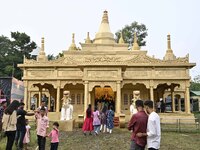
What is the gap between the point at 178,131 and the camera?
56.0 feet

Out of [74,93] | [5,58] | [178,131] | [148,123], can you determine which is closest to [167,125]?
[178,131]

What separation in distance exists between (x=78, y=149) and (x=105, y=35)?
2387 cm

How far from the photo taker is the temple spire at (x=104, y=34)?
1314 inches

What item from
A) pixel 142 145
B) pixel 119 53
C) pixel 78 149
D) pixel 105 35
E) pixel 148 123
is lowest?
pixel 78 149

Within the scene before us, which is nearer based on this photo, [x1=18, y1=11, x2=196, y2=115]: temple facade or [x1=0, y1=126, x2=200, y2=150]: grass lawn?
[x1=0, y1=126, x2=200, y2=150]: grass lawn

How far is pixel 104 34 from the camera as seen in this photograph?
33812 mm

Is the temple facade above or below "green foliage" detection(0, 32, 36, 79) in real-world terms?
below

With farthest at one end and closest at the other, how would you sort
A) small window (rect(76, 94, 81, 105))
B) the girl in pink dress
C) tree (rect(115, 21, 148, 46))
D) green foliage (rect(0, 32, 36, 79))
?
tree (rect(115, 21, 148, 46)) < green foliage (rect(0, 32, 36, 79)) < small window (rect(76, 94, 81, 105)) < the girl in pink dress

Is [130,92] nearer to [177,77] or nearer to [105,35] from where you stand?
[177,77]

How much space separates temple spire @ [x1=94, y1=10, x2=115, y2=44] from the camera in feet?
109

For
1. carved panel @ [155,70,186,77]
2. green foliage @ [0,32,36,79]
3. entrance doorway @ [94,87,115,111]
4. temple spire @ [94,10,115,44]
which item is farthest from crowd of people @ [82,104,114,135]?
green foliage @ [0,32,36,79]

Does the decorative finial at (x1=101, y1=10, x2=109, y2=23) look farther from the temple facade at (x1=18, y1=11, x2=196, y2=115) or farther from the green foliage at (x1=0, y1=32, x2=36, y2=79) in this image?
the green foliage at (x1=0, y1=32, x2=36, y2=79)

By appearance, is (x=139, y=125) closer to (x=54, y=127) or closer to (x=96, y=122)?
(x=54, y=127)

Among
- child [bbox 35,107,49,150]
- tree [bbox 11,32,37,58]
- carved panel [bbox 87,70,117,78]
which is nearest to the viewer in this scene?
child [bbox 35,107,49,150]
